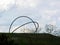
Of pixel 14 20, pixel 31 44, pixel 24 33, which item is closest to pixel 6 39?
pixel 31 44

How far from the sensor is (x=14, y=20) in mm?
84062

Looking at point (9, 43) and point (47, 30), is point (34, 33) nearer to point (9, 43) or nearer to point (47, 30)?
point (47, 30)

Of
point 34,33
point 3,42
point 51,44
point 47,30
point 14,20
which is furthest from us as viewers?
point 47,30

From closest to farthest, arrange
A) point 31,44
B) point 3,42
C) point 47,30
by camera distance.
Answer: point 3,42 < point 31,44 < point 47,30

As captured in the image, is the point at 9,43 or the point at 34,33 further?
the point at 34,33

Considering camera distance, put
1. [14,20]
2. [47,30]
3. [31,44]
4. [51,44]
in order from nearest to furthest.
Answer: [31,44] → [51,44] → [14,20] → [47,30]

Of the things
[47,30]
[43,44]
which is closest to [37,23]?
[47,30]

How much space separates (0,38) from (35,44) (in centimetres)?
1910

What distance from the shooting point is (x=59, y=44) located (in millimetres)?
69750

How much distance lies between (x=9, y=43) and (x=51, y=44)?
22.3 metres

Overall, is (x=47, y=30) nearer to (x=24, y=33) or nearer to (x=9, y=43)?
(x=24, y=33)

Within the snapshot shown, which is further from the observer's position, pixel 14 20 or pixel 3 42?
pixel 14 20

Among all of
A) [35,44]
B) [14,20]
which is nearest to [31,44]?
→ [35,44]

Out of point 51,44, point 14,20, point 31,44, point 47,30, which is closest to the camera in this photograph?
point 31,44
